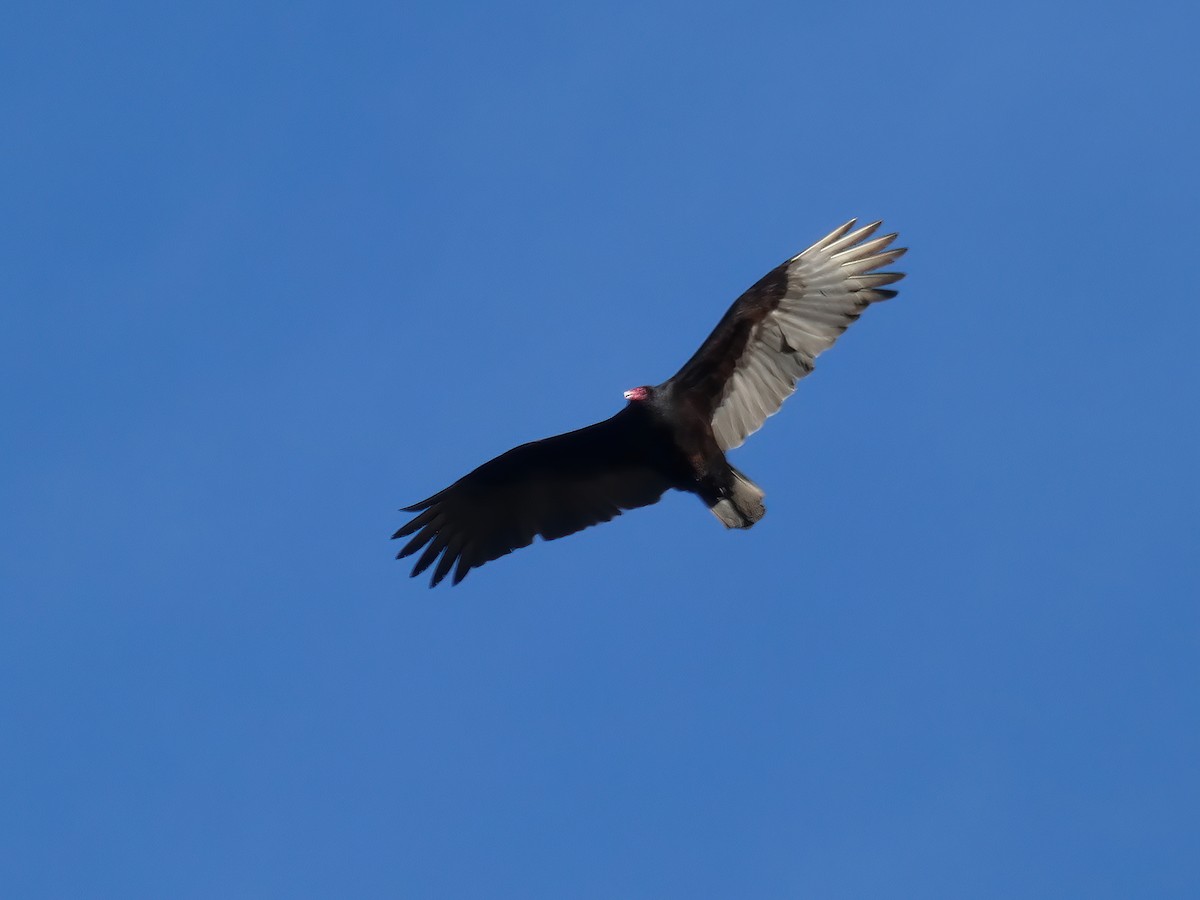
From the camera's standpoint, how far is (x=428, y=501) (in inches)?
566

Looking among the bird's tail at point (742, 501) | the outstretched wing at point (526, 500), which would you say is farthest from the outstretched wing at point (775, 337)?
the outstretched wing at point (526, 500)

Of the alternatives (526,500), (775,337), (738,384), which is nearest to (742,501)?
(738,384)

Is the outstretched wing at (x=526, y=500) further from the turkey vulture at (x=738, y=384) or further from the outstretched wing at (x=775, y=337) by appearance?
the outstretched wing at (x=775, y=337)

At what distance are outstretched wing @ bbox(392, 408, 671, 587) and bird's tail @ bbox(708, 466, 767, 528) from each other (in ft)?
2.33

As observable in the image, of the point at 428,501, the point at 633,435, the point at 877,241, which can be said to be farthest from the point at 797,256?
the point at 428,501

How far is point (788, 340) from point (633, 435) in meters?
1.46

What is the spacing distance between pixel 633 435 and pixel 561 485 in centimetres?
90

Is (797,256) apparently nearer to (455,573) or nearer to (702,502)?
(702,502)

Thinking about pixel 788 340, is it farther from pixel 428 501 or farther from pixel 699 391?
pixel 428 501

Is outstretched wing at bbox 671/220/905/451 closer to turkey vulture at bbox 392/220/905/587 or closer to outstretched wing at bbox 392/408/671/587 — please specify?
turkey vulture at bbox 392/220/905/587

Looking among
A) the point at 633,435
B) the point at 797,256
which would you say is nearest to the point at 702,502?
the point at 633,435

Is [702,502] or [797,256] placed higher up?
[797,256]

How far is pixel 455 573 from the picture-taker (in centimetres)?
1450

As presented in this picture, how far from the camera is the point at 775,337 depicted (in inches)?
541
